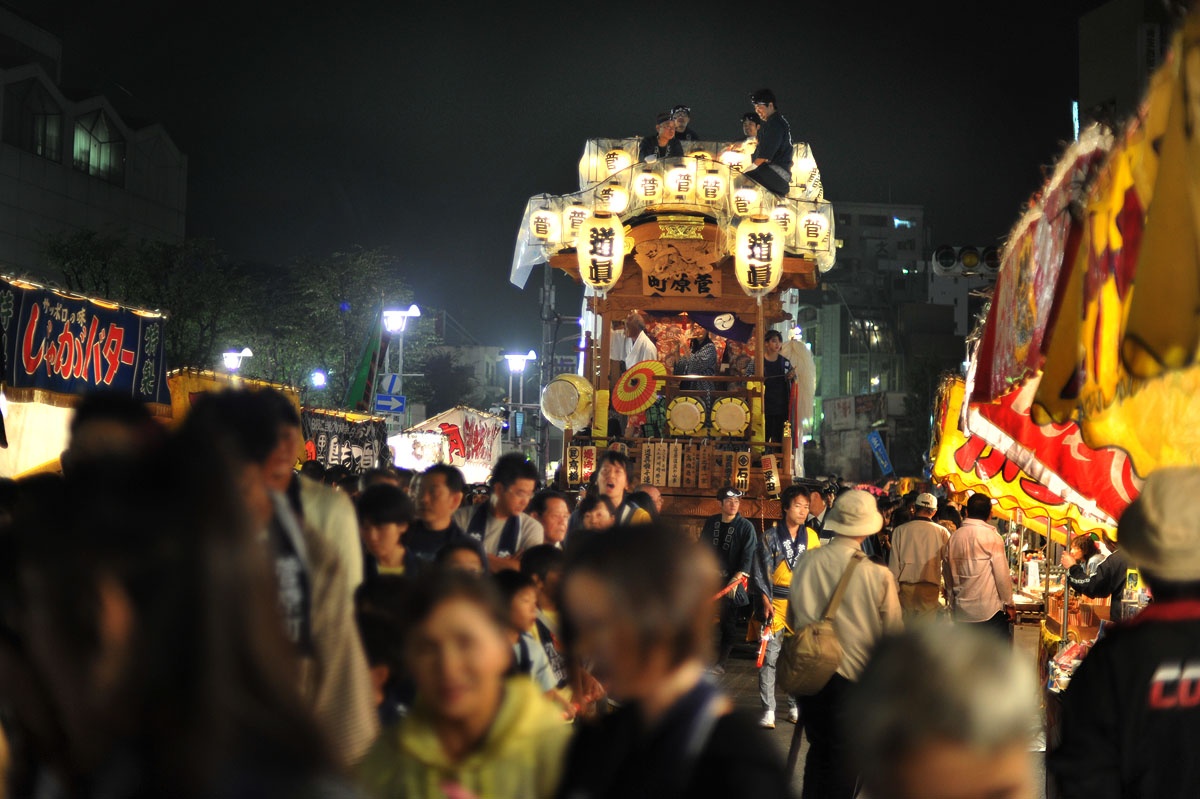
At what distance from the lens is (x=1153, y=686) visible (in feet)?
10.9

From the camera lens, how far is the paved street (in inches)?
368

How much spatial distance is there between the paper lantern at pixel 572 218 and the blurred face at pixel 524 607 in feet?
52.1

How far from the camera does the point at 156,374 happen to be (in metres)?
12.8

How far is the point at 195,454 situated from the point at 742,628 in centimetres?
1828

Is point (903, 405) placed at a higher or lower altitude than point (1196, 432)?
higher

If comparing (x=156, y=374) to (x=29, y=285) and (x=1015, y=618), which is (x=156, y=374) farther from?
(x=1015, y=618)

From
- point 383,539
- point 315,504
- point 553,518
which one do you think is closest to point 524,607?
point 383,539

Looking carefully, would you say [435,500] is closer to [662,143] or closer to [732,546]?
[732,546]

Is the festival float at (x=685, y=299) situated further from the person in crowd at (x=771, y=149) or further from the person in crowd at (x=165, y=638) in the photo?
the person in crowd at (x=165, y=638)

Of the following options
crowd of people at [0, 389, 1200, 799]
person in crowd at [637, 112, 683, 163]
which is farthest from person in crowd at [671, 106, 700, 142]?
crowd of people at [0, 389, 1200, 799]

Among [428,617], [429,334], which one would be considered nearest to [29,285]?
[428,617]

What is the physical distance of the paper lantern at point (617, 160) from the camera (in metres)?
23.3

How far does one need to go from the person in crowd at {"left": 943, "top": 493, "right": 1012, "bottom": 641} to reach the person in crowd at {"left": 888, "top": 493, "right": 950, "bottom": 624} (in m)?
0.16

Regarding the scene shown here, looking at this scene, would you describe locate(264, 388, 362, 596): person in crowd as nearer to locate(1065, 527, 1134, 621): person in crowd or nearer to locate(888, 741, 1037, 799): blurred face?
locate(888, 741, 1037, 799): blurred face
